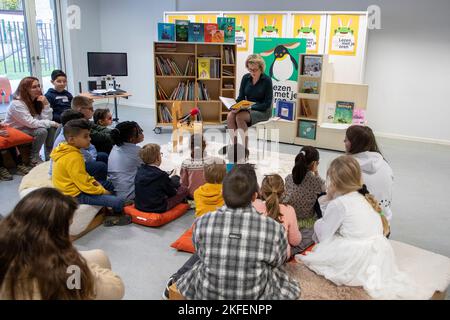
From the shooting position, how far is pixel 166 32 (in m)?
6.37

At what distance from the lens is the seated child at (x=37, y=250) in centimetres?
143

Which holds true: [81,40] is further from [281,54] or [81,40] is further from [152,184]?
[152,184]

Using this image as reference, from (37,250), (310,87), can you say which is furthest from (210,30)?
(37,250)

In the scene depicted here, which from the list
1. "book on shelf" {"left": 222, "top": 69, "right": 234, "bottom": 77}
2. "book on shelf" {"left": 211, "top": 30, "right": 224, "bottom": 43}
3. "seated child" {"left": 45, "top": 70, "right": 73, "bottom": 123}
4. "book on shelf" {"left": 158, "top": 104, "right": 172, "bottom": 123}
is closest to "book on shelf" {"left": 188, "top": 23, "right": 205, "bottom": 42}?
"book on shelf" {"left": 211, "top": 30, "right": 224, "bottom": 43}

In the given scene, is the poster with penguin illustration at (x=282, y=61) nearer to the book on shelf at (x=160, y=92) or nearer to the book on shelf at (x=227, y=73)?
the book on shelf at (x=227, y=73)

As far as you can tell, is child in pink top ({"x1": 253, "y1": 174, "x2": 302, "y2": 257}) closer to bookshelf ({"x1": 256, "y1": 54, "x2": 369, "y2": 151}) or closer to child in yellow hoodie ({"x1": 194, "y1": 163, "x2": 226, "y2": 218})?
child in yellow hoodie ({"x1": 194, "y1": 163, "x2": 226, "y2": 218})

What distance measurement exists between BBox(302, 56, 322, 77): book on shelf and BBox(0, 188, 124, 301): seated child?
4.88m

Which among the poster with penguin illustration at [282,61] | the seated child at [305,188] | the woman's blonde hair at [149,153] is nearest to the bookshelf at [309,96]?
the poster with penguin illustration at [282,61]

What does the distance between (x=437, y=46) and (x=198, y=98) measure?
3757mm

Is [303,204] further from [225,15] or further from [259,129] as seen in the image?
[225,15]

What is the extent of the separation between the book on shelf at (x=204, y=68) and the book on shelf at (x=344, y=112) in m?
2.15

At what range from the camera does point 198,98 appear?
6.71 m

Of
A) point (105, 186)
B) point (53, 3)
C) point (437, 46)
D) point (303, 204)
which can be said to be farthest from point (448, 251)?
point (53, 3)
